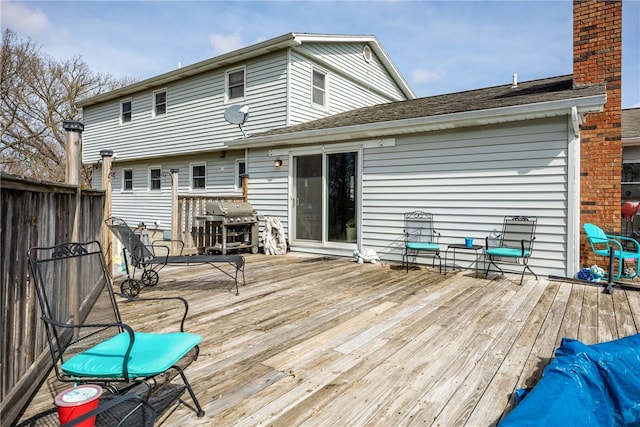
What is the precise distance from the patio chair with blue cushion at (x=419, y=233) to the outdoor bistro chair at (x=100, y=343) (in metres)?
4.21

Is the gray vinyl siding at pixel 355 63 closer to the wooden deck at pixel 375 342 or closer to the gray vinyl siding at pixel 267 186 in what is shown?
the gray vinyl siding at pixel 267 186

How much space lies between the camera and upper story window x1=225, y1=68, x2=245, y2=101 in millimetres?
10211

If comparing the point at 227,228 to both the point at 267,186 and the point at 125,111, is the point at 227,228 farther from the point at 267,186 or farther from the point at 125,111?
the point at 125,111

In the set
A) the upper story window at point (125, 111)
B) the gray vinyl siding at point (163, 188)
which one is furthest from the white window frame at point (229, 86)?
the upper story window at point (125, 111)

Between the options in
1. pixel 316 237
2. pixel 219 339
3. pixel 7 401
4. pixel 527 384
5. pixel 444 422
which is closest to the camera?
pixel 7 401

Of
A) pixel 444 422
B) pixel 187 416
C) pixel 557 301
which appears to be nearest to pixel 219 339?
pixel 187 416

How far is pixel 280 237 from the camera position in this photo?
805 centimetres

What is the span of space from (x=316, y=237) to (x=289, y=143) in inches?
85.4

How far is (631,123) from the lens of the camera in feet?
29.0

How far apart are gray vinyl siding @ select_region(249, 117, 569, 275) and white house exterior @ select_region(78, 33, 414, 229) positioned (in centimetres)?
370

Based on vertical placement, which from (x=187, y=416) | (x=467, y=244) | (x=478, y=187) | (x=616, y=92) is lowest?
(x=187, y=416)

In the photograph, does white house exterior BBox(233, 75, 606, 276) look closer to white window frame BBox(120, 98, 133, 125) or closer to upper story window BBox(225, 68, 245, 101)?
upper story window BBox(225, 68, 245, 101)

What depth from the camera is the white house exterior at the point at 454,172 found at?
5191mm

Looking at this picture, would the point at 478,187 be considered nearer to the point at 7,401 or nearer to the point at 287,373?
the point at 287,373
